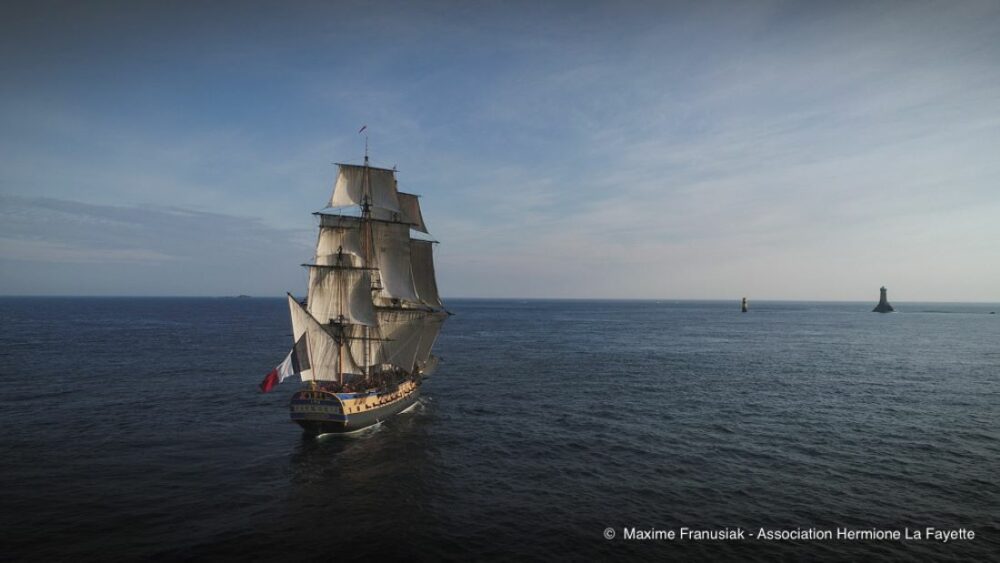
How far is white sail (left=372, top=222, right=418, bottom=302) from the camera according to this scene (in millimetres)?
58500

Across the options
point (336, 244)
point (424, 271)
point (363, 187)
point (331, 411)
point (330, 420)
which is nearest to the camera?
point (331, 411)

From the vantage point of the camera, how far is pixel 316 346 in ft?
151

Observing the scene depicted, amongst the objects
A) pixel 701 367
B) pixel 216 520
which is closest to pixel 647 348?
pixel 701 367

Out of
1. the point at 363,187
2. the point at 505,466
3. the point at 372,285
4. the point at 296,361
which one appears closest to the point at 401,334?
the point at 372,285

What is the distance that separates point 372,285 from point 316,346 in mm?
12440

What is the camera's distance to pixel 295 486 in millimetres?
Result: 29859

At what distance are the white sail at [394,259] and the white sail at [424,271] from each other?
295 centimetres

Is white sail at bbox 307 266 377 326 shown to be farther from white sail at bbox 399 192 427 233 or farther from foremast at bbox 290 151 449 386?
white sail at bbox 399 192 427 233

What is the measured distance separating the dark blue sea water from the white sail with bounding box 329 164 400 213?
2294cm

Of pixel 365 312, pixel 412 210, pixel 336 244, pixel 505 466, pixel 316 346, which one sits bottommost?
pixel 505 466

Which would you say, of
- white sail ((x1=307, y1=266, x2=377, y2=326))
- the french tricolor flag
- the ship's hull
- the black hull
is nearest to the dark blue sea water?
the black hull

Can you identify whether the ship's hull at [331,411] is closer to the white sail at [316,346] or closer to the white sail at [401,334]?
the white sail at [316,346]

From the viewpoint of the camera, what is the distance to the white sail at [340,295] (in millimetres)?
48750

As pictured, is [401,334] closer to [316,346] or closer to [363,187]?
[316,346]
